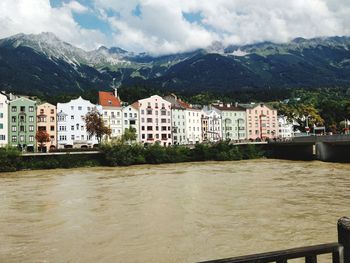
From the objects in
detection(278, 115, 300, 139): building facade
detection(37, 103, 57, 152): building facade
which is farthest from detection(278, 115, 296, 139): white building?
detection(37, 103, 57, 152): building facade

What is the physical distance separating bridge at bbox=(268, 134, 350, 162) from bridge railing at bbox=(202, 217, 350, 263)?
68.8 metres

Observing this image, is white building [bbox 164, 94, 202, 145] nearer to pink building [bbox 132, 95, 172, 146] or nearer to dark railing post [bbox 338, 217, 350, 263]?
pink building [bbox 132, 95, 172, 146]

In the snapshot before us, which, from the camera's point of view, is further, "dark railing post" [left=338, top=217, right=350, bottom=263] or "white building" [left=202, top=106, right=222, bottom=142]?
"white building" [left=202, top=106, right=222, bottom=142]

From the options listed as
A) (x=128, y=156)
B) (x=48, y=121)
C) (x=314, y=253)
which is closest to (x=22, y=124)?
(x=48, y=121)

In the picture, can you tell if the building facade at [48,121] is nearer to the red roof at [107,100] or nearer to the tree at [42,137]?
the tree at [42,137]

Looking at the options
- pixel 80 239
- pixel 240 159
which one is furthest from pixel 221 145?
pixel 80 239

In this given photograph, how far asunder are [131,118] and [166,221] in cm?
9912

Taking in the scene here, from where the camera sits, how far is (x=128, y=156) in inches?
3150

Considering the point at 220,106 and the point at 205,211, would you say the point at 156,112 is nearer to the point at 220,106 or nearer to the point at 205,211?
the point at 220,106

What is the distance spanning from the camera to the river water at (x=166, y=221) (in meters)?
17.8

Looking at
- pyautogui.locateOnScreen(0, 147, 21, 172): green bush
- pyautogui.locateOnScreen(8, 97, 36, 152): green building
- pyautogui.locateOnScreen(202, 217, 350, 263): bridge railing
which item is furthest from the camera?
pyautogui.locateOnScreen(8, 97, 36, 152): green building

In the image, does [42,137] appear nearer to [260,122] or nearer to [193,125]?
[193,125]

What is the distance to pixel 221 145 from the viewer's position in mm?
90188

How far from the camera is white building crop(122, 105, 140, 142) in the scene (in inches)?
4768
